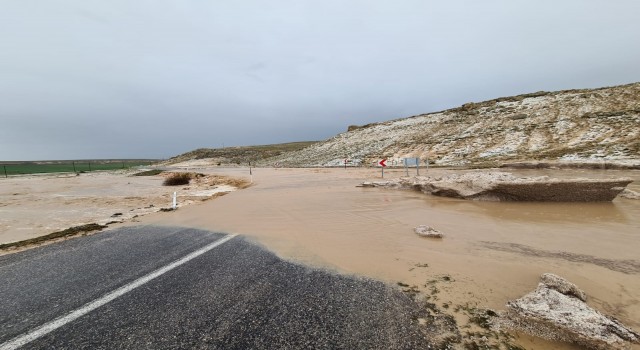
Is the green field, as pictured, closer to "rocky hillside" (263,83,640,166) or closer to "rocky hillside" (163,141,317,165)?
"rocky hillside" (163,141,317,165)

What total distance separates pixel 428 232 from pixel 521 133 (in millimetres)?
29494

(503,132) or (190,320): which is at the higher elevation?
(503,132)

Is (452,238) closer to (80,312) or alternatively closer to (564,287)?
(564,287)

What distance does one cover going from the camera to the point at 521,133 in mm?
29250

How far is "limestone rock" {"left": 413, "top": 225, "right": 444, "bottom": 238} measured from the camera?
6.41 m

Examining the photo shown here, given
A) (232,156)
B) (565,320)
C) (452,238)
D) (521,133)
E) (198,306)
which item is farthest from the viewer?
(232,156)

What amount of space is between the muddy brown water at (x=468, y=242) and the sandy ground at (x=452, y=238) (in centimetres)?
2

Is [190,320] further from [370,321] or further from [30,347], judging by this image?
[370,321]

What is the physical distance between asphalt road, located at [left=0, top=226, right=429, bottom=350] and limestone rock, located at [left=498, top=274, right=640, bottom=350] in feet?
3.51

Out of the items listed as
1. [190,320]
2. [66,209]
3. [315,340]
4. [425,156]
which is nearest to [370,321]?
[315,340]

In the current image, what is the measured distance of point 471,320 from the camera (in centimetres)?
311

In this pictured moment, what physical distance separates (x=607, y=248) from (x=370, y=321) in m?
5.16

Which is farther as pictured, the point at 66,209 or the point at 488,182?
the point at 66,209

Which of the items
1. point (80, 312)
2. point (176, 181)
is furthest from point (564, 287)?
point (176, 181)
